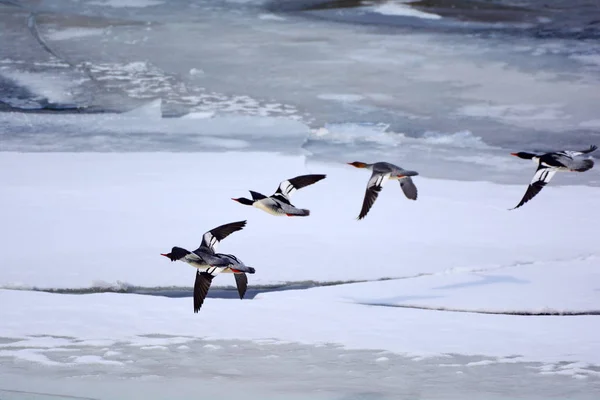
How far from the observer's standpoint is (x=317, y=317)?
3268 millimetres

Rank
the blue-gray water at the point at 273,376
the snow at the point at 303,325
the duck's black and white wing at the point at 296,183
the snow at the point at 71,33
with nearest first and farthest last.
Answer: the blue-gray water at the point at 273,376 → the snow at the point at 303,325 → the duck's black and white wing at the point at 296,183 → the snow at the point at 71,33

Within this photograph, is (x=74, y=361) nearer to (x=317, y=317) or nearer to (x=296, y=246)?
(x=317, y=317)

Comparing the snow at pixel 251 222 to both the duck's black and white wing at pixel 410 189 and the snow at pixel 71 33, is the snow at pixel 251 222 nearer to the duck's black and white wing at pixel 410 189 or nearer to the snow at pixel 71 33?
the duck's black and white wing at pixel 410 189

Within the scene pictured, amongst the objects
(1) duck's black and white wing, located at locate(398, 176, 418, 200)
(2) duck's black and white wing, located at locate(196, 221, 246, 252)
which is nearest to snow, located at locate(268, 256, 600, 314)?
(1) duck's black and white wing, located at locate(398, 176, 418, 200)

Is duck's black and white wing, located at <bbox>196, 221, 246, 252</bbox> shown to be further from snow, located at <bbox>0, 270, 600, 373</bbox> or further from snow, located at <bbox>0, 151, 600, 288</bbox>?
snow, located at <bbox>0, 151, 600, 288</bbox>

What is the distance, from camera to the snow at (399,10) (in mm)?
5438

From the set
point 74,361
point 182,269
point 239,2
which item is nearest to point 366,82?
point 239,2

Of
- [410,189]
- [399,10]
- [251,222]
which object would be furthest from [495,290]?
[399,10]

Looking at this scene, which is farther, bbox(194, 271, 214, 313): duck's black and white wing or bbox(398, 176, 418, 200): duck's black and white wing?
bbox(398, 176, 418, 200): duck's black and white wing

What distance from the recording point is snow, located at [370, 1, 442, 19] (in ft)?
17.8

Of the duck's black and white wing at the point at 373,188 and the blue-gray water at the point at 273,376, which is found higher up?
the duck's black and white wing at the point at 373,188

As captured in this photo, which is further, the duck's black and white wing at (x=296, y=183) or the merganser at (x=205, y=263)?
the duck's black and white wing at (x=296, y=183)

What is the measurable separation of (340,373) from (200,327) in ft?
1.68

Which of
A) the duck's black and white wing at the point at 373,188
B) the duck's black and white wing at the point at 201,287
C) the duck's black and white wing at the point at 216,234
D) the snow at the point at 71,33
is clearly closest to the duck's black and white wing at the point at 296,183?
the duck's black and white wing at the point at 373,188
